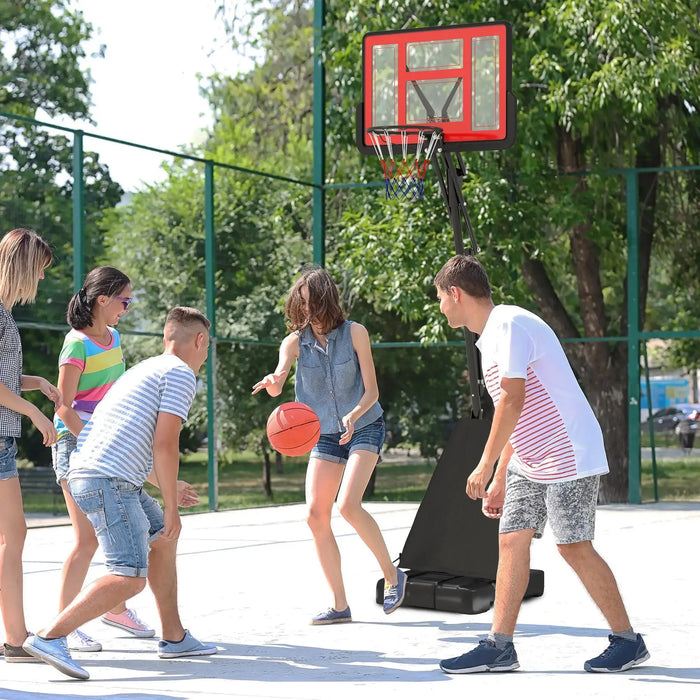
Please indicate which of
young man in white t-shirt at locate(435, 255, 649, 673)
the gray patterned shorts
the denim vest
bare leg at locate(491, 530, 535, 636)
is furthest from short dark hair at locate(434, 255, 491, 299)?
the denim vest

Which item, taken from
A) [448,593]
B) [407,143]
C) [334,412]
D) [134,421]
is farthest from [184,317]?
[407,143]

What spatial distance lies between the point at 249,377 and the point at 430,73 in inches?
521

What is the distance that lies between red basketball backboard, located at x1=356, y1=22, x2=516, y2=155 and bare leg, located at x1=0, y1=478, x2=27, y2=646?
11.5ft

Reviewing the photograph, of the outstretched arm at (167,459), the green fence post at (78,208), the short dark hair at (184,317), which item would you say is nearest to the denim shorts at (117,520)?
the outstretched arm at (167,459)

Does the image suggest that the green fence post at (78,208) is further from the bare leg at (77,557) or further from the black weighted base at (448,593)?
the bare leg at (77,557)

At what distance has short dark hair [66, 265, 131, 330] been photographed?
5832 mm

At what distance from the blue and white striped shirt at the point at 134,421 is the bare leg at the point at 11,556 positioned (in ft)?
1.05

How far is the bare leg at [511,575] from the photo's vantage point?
5102 millimetres

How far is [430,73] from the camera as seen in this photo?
9.47 metres

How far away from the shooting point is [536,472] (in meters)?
5.09

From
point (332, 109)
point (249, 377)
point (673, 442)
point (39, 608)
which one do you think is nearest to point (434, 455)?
point (249, 377)

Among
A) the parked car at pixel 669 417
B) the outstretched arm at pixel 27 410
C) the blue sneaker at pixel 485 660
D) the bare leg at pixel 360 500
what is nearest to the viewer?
the blue sneaker at pixel 485 660

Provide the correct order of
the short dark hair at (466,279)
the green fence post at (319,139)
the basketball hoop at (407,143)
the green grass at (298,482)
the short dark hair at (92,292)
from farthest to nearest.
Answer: the green grass at (298,482)
the green fence post at (319,139)
the basketball hoop at (407,143)
the short dark hair at (92,292)
the short dark hair at (466,279)

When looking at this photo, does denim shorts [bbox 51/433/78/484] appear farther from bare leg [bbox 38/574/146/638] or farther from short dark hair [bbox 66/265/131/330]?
bare leg [bbox 38/574/146/638]
